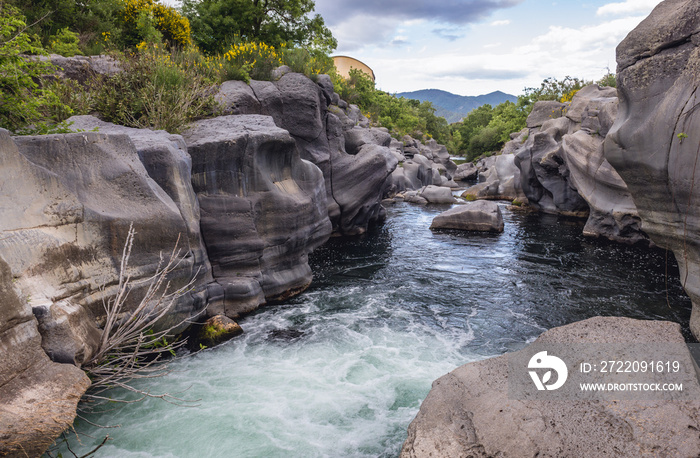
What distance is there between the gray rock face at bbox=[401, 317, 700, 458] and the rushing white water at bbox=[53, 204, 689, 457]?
4.86 feet

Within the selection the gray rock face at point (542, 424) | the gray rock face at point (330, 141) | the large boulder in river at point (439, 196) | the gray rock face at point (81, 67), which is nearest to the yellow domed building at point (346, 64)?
the large boulder in river at point (439, 196)

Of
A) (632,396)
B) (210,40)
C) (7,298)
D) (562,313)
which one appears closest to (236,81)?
(210,40)

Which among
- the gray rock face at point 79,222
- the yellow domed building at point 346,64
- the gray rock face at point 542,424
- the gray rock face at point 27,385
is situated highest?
the yellow domed building at point 346,64

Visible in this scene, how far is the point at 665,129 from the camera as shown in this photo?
7387 mm

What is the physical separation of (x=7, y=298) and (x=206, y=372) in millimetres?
3745

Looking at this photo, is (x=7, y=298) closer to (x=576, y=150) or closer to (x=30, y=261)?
(x=30, y=261)

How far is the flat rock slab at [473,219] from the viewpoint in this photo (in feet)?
64.3

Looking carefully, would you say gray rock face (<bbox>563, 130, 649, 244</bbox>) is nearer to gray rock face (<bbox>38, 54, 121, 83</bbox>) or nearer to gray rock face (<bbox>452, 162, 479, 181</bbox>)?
gray rock face (<bbox>38, 54, 121, 83</bbox>)

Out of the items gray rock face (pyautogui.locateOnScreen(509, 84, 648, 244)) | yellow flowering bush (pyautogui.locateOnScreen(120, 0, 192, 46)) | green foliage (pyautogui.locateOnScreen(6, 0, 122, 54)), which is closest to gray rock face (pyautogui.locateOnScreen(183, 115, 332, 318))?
green foliage (pyautogui.locateOnScreen(6, 0, 122, 54))

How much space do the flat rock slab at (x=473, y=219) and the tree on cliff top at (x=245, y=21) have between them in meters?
13.2

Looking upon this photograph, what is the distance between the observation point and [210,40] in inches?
889

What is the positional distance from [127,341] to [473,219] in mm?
16418

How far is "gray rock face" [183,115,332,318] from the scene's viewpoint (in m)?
9.89

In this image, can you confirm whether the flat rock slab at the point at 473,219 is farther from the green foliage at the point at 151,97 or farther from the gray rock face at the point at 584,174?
the green foliage at the point at 151,97
